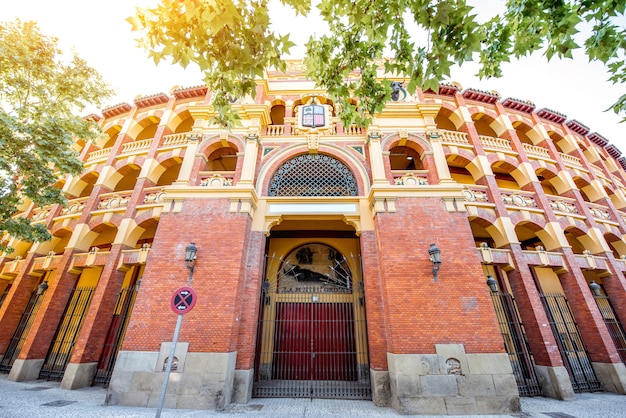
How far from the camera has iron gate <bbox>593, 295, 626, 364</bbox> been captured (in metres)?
10.5

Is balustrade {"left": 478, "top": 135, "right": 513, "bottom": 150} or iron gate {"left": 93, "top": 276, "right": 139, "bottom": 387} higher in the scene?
balustrade {"left": 478, "top": 135, "right": 513, "bottom": 150}

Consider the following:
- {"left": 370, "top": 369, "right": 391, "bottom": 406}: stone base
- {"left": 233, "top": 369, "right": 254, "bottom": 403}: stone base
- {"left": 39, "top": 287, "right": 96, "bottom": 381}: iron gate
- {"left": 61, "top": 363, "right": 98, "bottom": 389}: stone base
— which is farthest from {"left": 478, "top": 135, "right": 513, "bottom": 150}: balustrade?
{"left": 39, "top": 287, "right": 96, "bottom": 381}: iron gate

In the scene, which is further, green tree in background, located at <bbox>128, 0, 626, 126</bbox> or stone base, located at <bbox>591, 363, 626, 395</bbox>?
stone base, located at <bbox>591, 363, 626, 395</bbox>

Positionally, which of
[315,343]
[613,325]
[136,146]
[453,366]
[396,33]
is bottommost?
[453,366]

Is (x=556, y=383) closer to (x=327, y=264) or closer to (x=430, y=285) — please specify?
(x=430, y=285)

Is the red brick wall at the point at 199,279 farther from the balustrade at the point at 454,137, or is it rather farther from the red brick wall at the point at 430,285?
the balustrade at the point at 454,137

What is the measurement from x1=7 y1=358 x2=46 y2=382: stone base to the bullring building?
0.08 m

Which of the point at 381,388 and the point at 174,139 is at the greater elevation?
the point at 174,139

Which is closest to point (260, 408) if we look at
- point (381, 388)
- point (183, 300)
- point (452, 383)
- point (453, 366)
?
point (381, 388)

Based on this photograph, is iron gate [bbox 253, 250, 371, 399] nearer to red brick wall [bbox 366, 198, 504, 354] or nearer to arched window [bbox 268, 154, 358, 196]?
red brick wall [bbox 366, 198, 504, 354]

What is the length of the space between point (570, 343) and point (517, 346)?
115 inches

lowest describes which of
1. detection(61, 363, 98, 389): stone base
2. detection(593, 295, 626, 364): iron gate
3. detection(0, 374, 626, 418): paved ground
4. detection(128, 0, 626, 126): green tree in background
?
detection(0, 374, 626, 418): paved ground

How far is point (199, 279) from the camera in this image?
26.0ft

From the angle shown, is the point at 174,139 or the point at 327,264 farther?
the point at 174,139
